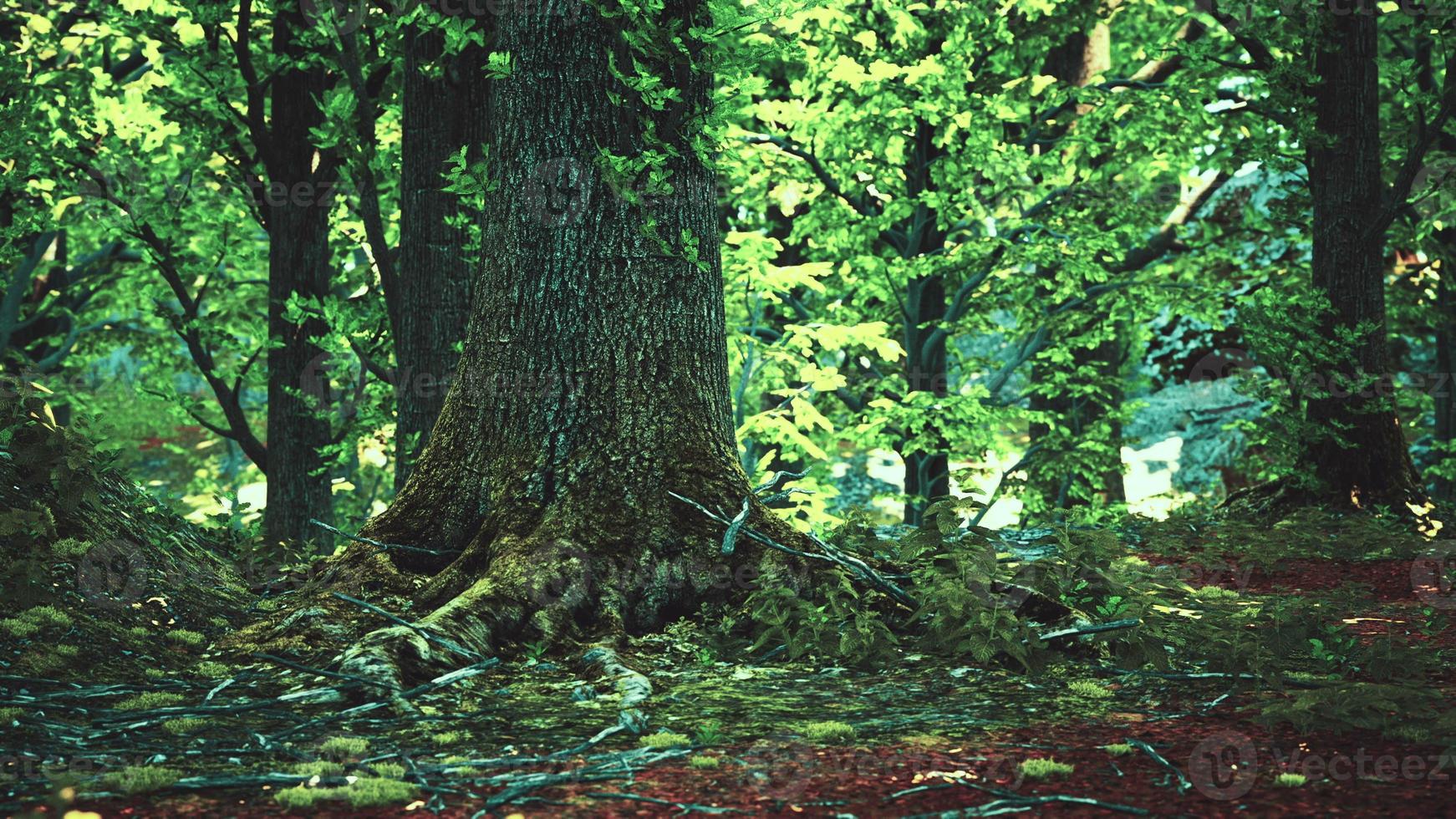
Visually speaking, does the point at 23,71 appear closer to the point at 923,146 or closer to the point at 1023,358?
the point at 923,146

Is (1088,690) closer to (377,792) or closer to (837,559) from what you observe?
(837,559)

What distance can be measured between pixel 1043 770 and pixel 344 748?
7.52 feet

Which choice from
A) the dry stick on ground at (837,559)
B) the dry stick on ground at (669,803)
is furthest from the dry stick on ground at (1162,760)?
the dry stick on ground at (837,559)

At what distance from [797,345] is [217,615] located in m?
8.13

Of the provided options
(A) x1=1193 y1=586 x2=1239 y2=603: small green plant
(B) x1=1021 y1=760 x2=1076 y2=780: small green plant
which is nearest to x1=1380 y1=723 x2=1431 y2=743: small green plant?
(B) x1=1021 y1=760 x2=1076 y2=780: small green plant

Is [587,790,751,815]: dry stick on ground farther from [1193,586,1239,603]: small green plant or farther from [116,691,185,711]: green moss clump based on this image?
[1193,586,1239,603]: small green plant

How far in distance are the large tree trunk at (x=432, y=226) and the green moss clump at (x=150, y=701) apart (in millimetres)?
4054

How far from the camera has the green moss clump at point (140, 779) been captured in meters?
3.22

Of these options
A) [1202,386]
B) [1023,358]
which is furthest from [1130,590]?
[1202,386]

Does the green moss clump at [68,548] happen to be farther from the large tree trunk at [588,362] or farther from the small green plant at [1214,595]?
the small green plant at [1214,595]

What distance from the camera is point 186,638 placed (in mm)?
5207

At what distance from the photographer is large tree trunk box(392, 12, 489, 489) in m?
8.34

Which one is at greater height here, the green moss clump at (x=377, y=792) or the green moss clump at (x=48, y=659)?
the green moss clump at (x=48, y=659)

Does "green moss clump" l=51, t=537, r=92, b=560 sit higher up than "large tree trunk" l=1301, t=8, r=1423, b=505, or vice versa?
"large tree trunk" l=1301, t=8, r=1423, b=505
